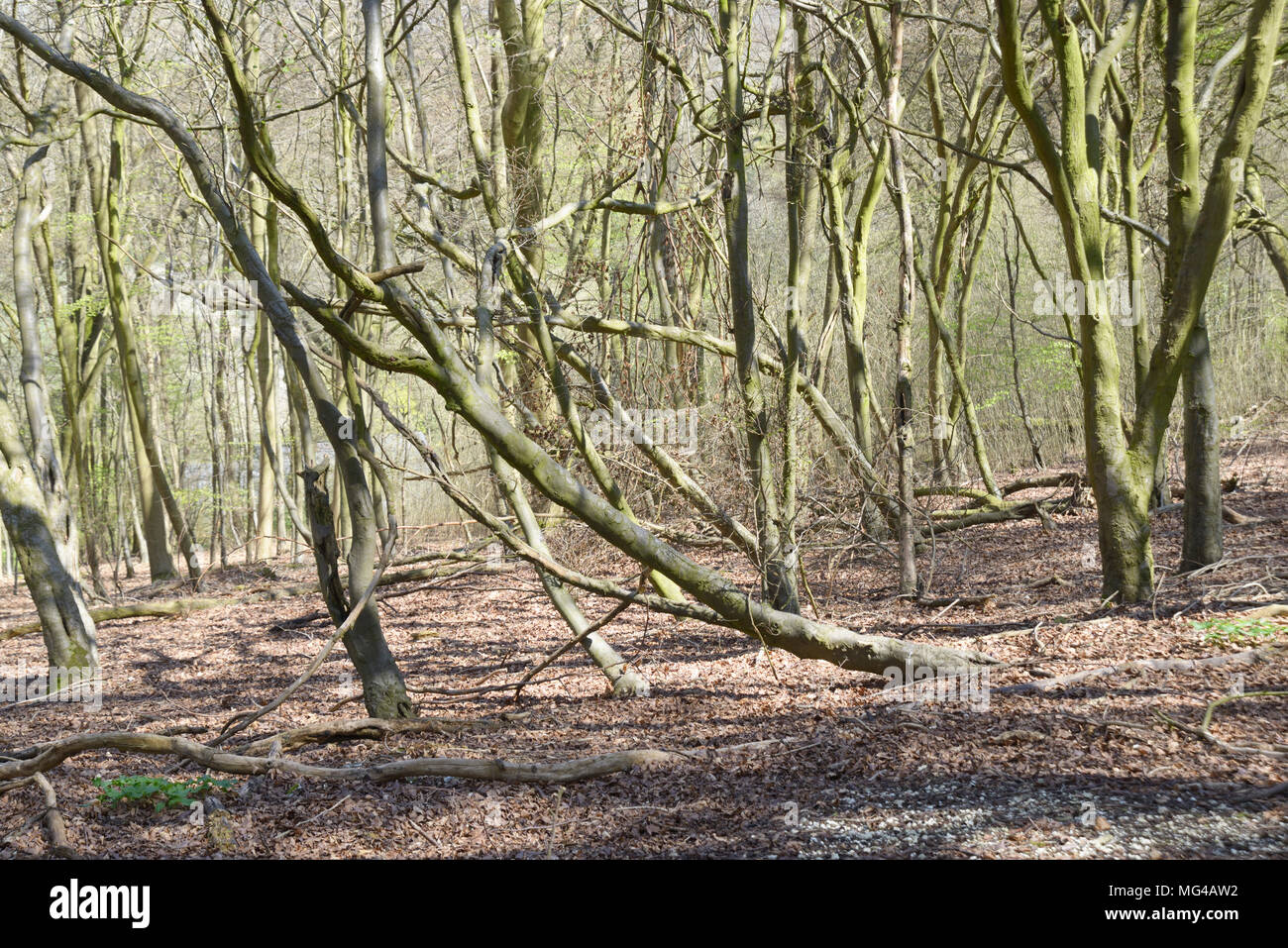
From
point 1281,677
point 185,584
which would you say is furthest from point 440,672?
point 185,584

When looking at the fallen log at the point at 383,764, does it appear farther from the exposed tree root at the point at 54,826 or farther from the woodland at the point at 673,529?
the exposed tree root at the point at 54,826

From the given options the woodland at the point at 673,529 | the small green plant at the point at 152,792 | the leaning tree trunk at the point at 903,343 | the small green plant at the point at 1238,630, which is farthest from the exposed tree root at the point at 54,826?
the leaning tree trunk at the point at 903,343

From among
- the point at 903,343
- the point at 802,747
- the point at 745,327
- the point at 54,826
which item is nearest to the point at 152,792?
the point at 54,826

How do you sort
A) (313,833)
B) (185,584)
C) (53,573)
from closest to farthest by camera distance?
(313,833), (53,573), (185,584)

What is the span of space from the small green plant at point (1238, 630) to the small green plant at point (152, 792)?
14.9 feet

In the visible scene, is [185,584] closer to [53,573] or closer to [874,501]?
[53,573]

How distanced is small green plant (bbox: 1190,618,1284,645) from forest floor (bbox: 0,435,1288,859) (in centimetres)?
1

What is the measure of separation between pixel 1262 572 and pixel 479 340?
5.07m

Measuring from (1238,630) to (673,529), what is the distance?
3.57 meters

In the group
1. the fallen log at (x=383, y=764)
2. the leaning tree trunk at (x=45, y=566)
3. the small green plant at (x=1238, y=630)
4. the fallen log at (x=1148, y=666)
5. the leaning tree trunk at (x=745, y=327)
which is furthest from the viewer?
the leaning tree trunk at (x=45, y=566)

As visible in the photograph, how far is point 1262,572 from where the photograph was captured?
5867 mm

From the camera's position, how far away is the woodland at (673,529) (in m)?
3.39

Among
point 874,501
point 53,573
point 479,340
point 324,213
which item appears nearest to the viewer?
point 479,340

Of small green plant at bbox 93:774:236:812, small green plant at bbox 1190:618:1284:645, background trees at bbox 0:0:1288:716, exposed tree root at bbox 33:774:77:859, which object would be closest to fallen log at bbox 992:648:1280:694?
small green plant at bbox 1190:618:1284:645
